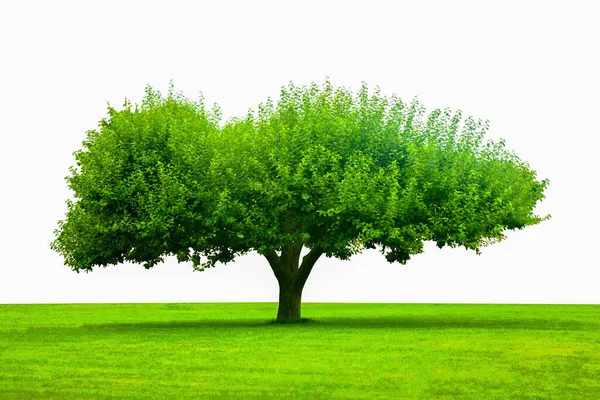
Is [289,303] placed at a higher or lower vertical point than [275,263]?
lower

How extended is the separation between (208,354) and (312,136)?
66.3 feet

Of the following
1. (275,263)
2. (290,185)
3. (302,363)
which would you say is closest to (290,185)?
(290,185)

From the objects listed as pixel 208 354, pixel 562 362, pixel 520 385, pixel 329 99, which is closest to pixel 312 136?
pixel 329 99

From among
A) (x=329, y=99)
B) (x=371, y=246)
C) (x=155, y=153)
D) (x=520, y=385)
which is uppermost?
(x=329, y=99)

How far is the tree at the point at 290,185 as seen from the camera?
51.6 meters

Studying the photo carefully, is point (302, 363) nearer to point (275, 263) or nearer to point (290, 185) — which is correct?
point (290, 185)

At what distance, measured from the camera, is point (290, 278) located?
58.2 meters

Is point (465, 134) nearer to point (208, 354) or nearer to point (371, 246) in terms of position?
point (371, 246)

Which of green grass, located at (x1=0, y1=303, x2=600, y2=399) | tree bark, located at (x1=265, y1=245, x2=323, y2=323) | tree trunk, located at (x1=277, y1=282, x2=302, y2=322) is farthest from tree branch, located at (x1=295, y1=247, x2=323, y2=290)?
green grass, located at (x1=0, y1=303, x2=600, y2=399)

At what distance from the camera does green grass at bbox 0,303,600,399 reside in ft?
84.0

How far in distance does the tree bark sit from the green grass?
6326mm

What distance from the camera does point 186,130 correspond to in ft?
181

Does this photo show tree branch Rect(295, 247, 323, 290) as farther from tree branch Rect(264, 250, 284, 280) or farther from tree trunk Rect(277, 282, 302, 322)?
tree branch Rect(264, 250, 284, 280)

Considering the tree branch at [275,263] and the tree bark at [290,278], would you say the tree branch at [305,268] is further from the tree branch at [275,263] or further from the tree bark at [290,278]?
the tree branch at [275,263]
